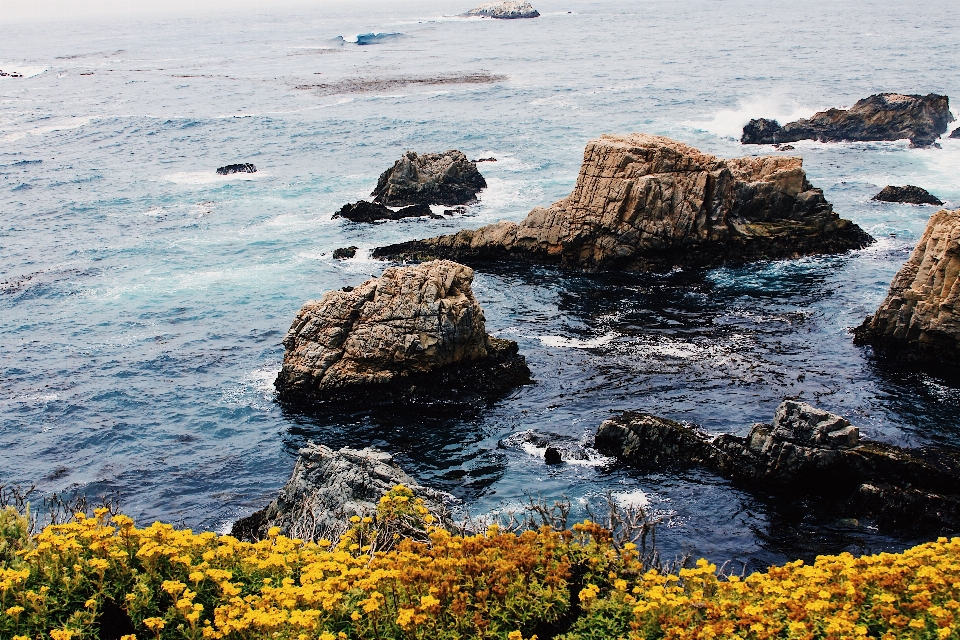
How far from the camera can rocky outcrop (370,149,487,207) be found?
68.8m

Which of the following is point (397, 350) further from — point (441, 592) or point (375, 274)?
point (441, 592)

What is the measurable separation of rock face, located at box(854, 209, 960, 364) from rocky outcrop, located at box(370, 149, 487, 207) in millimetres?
35607

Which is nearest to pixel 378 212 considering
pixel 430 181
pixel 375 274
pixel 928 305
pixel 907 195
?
pixel 430 181

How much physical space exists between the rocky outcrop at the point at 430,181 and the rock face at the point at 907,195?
29671mm

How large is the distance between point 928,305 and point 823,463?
12.4 metres

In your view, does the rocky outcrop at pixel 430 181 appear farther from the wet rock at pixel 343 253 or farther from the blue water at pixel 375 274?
the wet rock at pixel 343 253

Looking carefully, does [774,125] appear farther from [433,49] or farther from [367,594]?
[433,49]

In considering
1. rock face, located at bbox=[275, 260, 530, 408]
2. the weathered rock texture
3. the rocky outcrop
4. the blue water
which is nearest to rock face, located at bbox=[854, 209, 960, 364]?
the blue water

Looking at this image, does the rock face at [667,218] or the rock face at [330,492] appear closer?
the rock face at [330,492]

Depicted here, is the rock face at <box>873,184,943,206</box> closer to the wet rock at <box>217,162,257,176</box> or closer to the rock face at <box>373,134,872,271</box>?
the rock face at <box>373,134,872,271</box>

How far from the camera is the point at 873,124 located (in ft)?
277

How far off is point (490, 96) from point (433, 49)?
63445mm

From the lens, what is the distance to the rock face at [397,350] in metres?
38.5

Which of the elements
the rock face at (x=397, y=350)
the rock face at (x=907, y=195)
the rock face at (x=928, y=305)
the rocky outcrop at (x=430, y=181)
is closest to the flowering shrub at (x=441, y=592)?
the rock face at (x=397, y=350)
